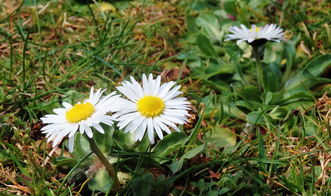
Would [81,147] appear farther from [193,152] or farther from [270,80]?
[270,80]

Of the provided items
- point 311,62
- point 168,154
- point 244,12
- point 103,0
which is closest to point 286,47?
point 311,62

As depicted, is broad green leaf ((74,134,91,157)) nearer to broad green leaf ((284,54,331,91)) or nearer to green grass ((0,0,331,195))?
green grass ((0,0,331,195))

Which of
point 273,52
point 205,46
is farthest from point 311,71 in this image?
point 205,46

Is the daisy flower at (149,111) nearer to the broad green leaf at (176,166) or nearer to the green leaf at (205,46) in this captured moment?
the broad green leaf at (176,166)

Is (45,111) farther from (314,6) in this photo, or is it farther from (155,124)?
(314,6)

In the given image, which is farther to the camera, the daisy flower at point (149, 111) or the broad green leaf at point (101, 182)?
the broad green leaf at point (101, 182)

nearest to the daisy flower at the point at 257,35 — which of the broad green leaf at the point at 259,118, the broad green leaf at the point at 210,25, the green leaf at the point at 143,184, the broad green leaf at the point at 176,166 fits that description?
the broad green leaf at the point at 259,118
